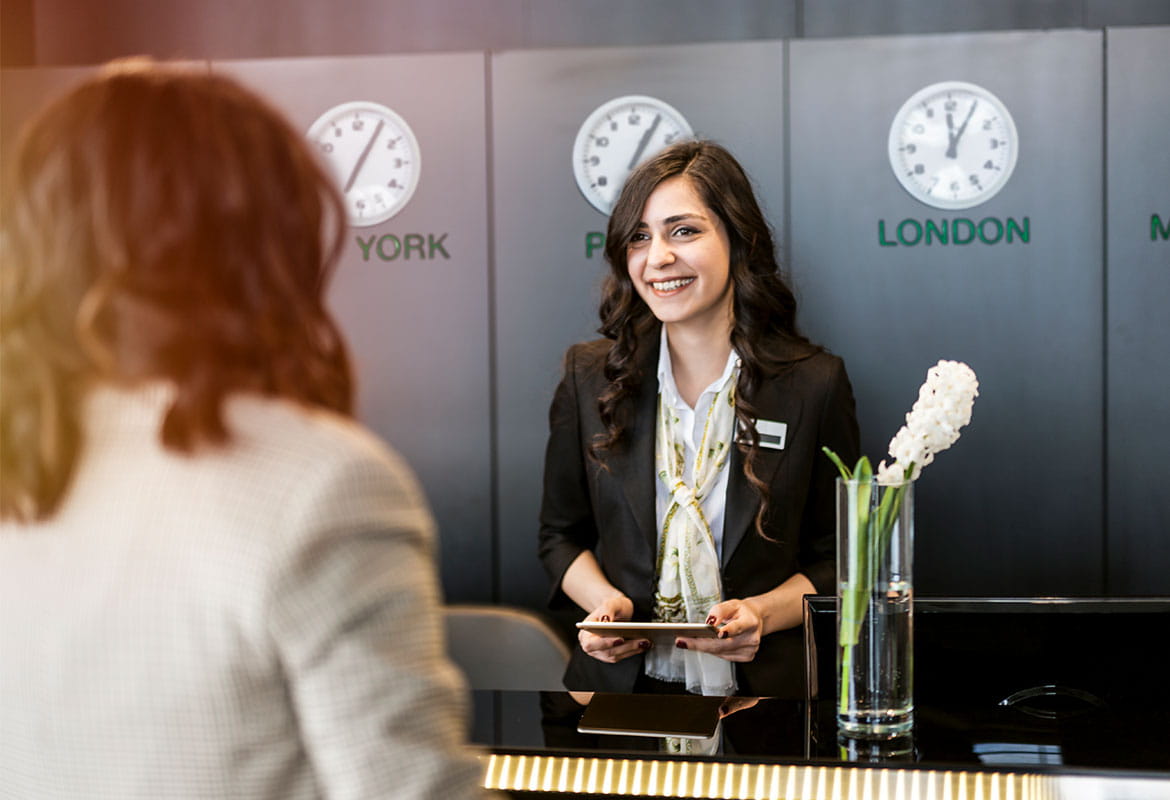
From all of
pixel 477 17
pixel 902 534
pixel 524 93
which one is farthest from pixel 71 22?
pixel 902 534

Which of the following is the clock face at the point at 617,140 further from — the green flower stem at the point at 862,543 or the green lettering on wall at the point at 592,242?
the green flower stem at the point at 862,543

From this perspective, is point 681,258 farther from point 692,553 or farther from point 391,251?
point 391,251

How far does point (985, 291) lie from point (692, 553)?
1806 millimetres

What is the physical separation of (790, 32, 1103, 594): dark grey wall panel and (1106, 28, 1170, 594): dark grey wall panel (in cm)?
6

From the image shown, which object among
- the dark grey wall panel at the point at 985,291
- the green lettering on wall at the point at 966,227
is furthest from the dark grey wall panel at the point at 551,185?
the green lettering on wall at the point at 966,227

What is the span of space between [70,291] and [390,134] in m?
3.23

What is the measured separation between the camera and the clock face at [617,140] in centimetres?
387

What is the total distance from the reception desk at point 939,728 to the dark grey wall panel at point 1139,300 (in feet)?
7.05

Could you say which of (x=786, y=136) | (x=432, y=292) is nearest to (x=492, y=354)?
(x=432, y=292)

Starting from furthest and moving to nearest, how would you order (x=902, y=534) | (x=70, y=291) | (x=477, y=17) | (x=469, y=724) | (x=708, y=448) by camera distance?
1. (x=477, y=17)
2. (x=708, y=448)
3. (x=469, y=724)
4. (x=902, y=534)
5. (x=70, y=291)

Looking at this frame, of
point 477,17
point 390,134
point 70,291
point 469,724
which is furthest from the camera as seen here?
point 477,17

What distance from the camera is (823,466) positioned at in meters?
2.64

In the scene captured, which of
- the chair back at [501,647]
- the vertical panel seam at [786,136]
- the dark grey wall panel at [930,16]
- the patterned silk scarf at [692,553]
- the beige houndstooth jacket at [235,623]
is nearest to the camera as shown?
the beige houndstooth jacket at [235,623]

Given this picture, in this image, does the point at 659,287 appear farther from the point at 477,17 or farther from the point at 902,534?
the point at 477,17
